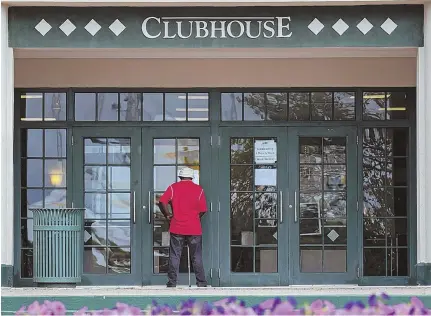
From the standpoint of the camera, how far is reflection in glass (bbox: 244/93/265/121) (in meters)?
12.0

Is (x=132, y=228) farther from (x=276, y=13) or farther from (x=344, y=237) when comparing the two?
(x=276, y=13)

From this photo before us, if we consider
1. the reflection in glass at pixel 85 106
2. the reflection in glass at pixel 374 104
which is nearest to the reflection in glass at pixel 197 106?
the reflection in glass at pixel 85 106

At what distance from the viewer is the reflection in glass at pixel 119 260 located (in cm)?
1195

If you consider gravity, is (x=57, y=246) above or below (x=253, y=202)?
below

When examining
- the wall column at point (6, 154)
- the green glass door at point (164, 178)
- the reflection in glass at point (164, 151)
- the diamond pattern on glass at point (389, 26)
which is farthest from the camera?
the reflection in glass at point (164, 151)

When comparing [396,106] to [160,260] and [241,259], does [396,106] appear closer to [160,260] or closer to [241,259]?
[241,259]

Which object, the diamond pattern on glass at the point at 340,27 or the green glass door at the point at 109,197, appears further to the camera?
the green glass door at the point at 109,197

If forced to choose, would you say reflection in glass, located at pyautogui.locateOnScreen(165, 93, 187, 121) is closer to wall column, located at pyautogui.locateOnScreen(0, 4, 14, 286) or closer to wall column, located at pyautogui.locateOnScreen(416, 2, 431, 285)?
wall column, located at pyautogui.locateOnScreen(0, 4, 14, 286)

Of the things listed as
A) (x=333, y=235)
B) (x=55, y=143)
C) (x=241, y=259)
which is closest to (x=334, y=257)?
(x=333, y=235)

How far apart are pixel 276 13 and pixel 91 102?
344cm

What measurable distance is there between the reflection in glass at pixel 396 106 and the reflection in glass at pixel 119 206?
3.73 metres

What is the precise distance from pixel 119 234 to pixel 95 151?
117cm

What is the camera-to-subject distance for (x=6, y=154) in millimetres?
9531

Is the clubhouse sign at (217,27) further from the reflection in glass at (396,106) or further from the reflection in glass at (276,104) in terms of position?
the reflection in glass at (396,106)
